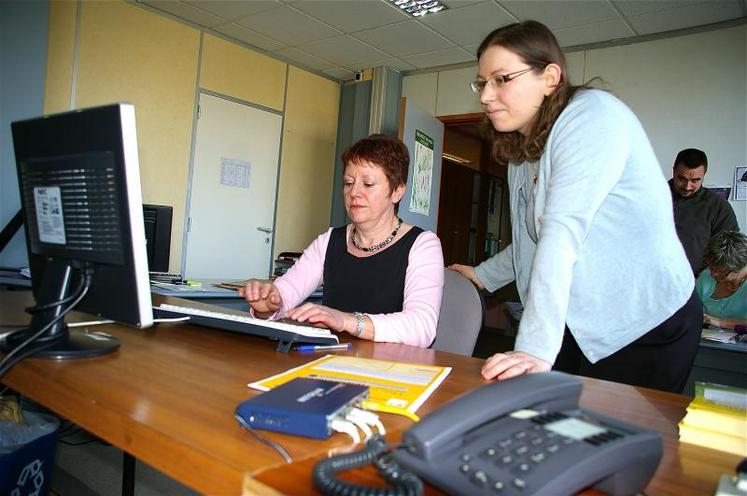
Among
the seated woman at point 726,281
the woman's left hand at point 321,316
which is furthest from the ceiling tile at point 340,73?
the woman's left hand at point 321,316

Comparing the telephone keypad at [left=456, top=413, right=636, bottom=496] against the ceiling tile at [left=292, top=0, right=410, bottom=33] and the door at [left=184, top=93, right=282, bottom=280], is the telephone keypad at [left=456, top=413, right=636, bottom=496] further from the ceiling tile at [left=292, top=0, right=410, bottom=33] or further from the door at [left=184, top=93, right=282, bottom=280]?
the door at [left=184, top=93, right=282, bottom=280]

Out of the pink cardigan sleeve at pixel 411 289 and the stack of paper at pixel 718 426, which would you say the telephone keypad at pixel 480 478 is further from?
the pink cardigan sleeve at pixel 411 289

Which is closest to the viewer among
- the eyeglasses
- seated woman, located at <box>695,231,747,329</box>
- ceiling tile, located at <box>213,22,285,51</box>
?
the eyeglasses

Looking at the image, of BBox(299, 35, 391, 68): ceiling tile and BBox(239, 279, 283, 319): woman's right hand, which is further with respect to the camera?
BBox(299, 35, 391, 68): ceiling tile

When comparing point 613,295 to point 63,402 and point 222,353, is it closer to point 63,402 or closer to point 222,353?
point 222,353

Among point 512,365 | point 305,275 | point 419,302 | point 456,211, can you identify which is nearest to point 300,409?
point 512,365

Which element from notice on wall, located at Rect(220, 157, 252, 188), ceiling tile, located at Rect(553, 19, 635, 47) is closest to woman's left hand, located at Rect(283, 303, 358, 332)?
ceiling tile, located at Rect(553, 19, 635, 47)

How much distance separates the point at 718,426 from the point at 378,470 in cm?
49

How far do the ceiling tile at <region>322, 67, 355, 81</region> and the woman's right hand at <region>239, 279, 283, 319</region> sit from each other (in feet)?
14.9

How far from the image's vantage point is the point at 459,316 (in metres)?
1.48

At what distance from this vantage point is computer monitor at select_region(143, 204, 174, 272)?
2.64 m

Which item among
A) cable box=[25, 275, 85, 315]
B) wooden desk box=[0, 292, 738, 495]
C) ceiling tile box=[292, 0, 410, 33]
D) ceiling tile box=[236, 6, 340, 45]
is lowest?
wooden desk box=[0, 292, 738, 495]

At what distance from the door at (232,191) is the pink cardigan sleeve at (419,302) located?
3.73 m

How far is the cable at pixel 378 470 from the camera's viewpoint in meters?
0.44
